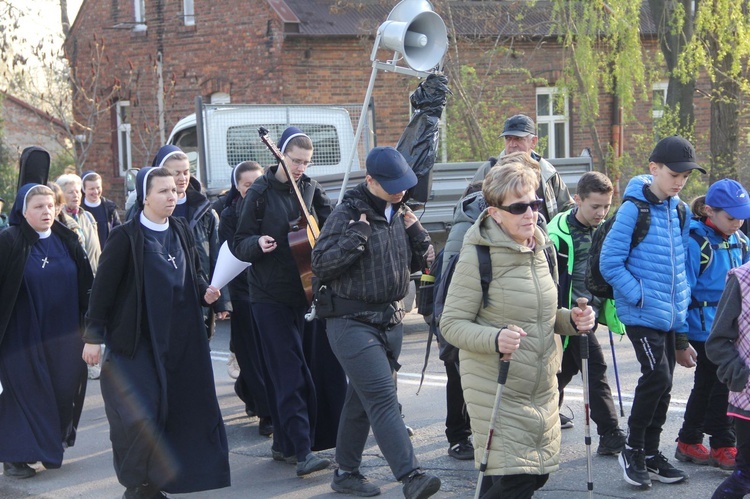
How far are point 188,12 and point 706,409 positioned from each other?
20.1 m

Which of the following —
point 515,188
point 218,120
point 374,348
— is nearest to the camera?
point 515,188

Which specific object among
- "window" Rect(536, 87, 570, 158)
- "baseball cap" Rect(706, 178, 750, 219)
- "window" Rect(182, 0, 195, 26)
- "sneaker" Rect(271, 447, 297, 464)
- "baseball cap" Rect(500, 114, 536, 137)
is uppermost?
"window" Rect(182, 0, 195, 26)

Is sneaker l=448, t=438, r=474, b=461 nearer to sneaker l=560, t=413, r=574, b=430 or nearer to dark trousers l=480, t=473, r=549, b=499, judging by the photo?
sneaker l=560, t=413, r=574, b=430

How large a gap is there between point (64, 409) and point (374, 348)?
8.51 ft

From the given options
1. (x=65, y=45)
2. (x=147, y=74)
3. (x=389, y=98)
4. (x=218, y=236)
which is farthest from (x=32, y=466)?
(x=65, y=45)

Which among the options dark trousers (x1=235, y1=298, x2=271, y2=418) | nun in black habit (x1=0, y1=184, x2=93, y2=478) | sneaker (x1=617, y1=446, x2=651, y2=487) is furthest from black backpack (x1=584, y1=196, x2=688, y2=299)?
nun in black habit (x1=0, y1=184, x2=93, y2=478)

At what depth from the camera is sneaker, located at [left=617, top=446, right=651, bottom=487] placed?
19.0 feet

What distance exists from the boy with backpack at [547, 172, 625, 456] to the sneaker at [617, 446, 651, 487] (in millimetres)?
658

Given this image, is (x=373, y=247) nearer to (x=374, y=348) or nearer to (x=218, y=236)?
(x=374, y=348)

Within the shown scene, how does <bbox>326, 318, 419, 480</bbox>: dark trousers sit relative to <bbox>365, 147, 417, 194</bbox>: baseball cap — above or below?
below

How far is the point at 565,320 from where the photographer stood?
4824 millimetres

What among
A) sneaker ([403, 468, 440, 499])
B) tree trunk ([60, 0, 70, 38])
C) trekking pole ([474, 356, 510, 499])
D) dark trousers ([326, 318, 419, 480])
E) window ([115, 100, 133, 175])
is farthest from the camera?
tree trunk ([60, 0, 70, 38])

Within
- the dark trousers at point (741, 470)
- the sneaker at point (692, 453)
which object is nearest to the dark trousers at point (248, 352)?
the sneaker at point (692, 453)

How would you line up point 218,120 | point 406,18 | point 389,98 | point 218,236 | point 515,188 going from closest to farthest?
point 515,188, point 406,18, point 218,236, point 218,120, point 389,98
